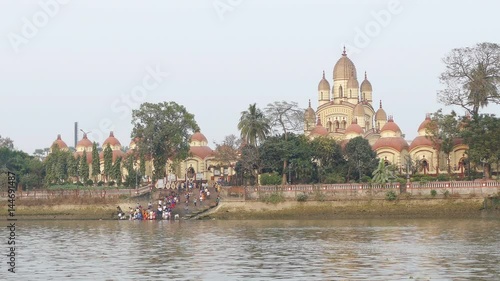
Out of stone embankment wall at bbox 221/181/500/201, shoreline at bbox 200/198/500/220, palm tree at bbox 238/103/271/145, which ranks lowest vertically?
shoreline at bbox 200/198/500/220

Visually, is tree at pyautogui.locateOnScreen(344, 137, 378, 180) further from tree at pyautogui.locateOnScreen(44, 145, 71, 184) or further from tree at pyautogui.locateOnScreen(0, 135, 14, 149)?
tree at pyautogui.locateOnScreen(0, 135, 14, 149)

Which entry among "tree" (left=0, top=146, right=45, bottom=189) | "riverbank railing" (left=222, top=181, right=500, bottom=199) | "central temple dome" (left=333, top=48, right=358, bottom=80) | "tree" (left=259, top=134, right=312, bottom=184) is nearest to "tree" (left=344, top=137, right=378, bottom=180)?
"tree" (left=259, top=134, right=312, bottom=184)

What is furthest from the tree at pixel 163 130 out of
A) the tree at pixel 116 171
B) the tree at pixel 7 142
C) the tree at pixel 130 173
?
the tree at pixel 7 142

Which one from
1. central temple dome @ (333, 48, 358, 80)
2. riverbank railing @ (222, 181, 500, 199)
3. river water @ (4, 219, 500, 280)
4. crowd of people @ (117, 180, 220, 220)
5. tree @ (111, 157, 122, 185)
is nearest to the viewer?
river water @ (4, 219, 500, 280)

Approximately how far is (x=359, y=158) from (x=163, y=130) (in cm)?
1597

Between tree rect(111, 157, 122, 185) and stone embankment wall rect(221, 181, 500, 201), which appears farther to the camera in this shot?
tree rect(111, 157, 122, 185)

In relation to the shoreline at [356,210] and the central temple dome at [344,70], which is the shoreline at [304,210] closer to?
the shoreline at [356,210]

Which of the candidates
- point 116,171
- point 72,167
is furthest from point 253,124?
point 72,167

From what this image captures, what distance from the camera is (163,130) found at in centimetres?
6931

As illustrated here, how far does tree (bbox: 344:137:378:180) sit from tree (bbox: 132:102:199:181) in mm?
12688

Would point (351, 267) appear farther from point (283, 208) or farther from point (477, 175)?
point (477, 175)

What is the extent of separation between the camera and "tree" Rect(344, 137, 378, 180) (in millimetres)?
73375

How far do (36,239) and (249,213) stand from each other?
19085 mm

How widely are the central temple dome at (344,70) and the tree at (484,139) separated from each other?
3357 centimetres
